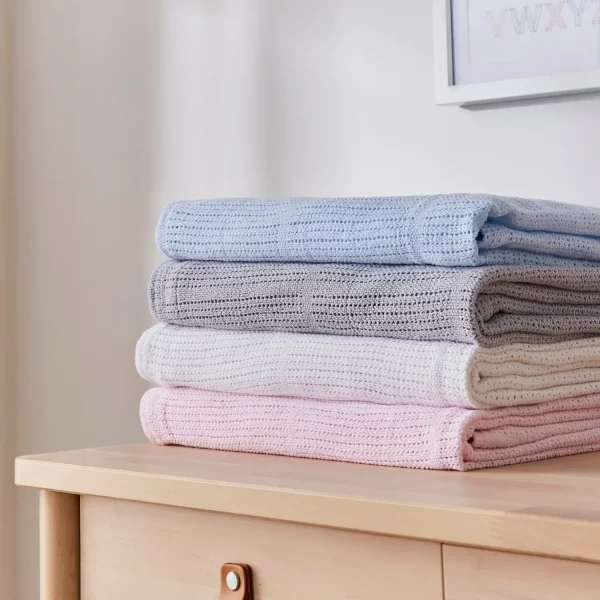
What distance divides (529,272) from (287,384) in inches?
8.5

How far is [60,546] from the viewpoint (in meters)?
0.84

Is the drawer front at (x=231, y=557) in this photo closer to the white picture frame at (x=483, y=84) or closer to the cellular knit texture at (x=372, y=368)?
the cellular knit texture at (x=372, y=368)

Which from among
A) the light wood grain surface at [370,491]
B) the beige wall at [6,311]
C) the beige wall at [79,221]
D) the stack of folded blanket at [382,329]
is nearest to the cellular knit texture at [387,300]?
the stack of folded blanket at [382,329]

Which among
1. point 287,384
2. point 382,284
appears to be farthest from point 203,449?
point 382,284

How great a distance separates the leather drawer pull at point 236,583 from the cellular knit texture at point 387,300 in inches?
8.0

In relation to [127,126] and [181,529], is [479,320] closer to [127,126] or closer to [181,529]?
[181,529]

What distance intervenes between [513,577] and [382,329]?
0.81 feet

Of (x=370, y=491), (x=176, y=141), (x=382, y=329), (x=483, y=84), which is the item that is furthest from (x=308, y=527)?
(x=176, y=141)

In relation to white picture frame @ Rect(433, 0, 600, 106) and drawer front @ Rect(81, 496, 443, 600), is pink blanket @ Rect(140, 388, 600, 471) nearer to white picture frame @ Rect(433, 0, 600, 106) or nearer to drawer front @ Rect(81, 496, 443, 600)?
drawer front @ Rect(81, 496, 443, 600)

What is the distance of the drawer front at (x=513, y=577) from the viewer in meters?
0.55

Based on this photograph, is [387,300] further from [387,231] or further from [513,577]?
[513,577]

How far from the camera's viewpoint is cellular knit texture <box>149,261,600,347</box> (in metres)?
0.73

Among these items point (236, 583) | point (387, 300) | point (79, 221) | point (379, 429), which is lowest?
point (236, 583)

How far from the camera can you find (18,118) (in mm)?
1461
